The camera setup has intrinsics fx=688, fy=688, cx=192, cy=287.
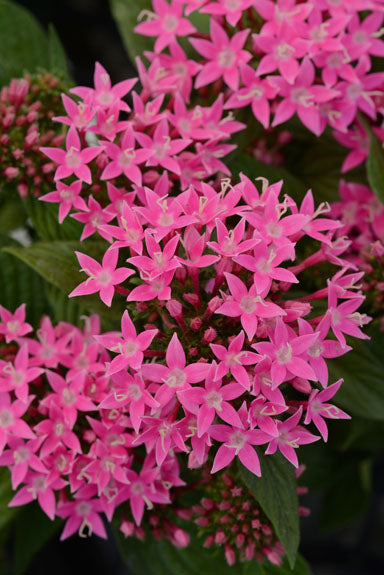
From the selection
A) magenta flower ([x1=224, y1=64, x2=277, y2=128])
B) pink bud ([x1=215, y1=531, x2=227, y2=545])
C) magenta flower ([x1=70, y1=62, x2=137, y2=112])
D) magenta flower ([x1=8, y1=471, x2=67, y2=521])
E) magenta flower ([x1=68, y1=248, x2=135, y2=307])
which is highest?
magenta flower ([x1=70, y1=62, x2=137, y2=112])

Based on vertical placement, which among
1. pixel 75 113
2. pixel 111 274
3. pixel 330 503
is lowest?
pixel 330 503

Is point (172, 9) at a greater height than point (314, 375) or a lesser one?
greater

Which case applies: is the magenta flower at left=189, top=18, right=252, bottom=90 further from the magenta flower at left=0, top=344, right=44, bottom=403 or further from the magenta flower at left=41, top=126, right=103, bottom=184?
the magenta flower at left=0, top=344, right=44, bottom=403

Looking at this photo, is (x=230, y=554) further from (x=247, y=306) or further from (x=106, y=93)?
(x=106, y=93)

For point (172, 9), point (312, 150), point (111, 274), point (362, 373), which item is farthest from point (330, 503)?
point (172, 9)

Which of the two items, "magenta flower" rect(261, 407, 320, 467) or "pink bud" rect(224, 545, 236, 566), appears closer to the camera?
"magenta flower" rect(261, 407, 320, 467)

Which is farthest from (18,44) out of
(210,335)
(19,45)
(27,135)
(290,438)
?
(290,438)

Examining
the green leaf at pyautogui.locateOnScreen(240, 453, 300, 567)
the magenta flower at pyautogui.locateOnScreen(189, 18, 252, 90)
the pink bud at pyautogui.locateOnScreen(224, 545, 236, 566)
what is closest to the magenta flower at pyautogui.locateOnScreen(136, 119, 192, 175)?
the magenta flower at pyautogui.locateOnScreen(189, 18, 252, 90)

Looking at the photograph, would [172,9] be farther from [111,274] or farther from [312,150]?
[111,274]
